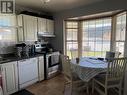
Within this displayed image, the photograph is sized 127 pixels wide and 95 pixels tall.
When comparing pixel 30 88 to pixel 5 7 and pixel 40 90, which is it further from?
pixel 5 7

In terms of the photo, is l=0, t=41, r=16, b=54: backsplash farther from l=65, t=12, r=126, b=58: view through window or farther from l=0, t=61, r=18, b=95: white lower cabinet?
l=65, t=12, r=126, b=58: view through window

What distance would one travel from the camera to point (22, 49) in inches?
125

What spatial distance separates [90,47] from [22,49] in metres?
2.50

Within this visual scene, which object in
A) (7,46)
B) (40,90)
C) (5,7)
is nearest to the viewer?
(5,7)

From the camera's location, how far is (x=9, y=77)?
8.52 ft

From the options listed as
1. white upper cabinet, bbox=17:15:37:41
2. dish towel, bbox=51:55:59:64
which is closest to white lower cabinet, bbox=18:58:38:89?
dish towel, bbox=51:55:59:64

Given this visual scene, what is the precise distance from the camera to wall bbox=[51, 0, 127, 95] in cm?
287

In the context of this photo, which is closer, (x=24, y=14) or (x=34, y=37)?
(x=24, y=14)

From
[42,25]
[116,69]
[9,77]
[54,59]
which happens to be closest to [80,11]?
[42,25]

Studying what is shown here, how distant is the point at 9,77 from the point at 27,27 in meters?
1.57

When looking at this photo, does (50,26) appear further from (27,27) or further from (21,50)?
(21,50)

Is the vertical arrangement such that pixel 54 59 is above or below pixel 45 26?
below

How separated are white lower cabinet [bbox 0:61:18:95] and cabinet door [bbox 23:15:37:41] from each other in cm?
105

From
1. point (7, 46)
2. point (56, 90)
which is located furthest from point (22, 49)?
point (56, 90)
